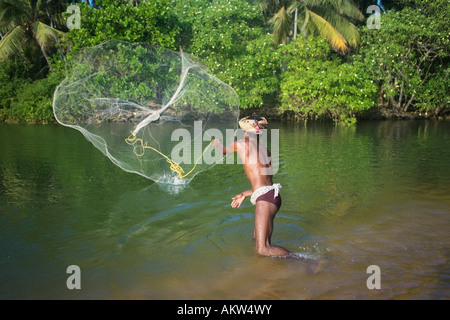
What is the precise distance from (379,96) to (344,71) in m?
6.14

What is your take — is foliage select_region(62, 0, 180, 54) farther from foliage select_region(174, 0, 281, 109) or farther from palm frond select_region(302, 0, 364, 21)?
palm frond select_region(302, 0, 364, 21)

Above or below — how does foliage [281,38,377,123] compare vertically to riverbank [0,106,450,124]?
above

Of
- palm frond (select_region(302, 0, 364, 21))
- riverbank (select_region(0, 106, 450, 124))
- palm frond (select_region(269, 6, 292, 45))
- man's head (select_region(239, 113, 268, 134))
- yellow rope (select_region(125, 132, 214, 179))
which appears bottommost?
yellow rope (select_region(125, 132, 214, 179))

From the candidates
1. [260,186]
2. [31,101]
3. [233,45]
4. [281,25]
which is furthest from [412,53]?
[31,101]

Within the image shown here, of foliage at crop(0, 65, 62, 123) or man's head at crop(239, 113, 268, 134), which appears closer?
man's head at crop(239, 113, 268, 134)

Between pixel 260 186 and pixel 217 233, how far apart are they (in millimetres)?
1317

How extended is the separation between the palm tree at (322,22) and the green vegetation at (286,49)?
0.19 ft

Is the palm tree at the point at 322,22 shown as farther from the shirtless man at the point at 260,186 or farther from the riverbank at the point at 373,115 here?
the shirtless man at the point at 260,186

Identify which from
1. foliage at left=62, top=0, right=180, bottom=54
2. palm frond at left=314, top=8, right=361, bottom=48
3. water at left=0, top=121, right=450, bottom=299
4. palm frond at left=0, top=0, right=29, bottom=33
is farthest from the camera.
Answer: palm frond at left=314, top=8, right=361, bottom=48

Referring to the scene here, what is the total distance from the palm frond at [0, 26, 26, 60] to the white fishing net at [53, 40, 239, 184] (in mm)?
19803

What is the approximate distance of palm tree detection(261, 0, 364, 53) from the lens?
23.2 meters

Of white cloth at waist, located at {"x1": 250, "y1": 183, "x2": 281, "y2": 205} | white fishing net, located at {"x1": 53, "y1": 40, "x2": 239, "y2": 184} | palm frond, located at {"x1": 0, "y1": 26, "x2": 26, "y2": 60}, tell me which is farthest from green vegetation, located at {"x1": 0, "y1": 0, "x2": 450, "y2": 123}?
white cloth at waist, located at {"x1": 250, "y1": 183, "x2": 281, "y2": 205}

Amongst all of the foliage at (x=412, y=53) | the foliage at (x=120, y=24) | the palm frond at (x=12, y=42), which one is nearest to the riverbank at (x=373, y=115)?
the foliage at (x=412, y=53)

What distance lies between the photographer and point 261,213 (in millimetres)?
4855
